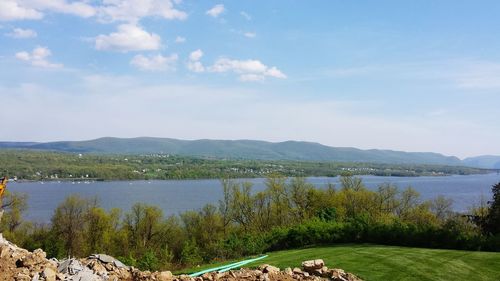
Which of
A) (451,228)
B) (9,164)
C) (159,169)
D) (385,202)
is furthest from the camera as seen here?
(159,169)

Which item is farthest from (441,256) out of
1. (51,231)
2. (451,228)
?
(51,231)

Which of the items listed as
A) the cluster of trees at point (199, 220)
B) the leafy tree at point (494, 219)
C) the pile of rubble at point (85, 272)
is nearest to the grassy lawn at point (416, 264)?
the pile of rubble at point (85, 272)

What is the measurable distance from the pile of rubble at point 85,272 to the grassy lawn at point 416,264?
10.8 ft

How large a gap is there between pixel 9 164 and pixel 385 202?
454 ft

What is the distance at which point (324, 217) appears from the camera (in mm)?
30203

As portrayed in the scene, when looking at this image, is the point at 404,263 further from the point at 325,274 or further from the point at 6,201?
the point at 6,201

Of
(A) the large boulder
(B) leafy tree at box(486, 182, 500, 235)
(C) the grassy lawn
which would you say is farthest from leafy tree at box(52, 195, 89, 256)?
(A) the large boulder

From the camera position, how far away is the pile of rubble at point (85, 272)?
7949 mm

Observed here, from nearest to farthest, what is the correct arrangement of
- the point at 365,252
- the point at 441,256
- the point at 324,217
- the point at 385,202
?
the point at 441,256, the point at 365,252, the point at 324,217, the point at 385,202

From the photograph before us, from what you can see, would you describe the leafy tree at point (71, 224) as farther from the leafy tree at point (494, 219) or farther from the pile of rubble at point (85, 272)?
the leafy tree at point (494, 219)

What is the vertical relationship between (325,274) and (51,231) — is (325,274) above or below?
above

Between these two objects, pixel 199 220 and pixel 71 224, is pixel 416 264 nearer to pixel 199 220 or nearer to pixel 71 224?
pixel 199 220

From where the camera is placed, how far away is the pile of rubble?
7.95 meters

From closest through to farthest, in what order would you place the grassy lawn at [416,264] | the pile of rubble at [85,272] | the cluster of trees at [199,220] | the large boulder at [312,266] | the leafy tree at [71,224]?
1. the pile of rubble at [85,272]
2. the large boulder at [312,266]
3. the grassy lawn at [416,264]
4. the cluster of trees at [199,220]
5. the leafy tree at [71,224]
